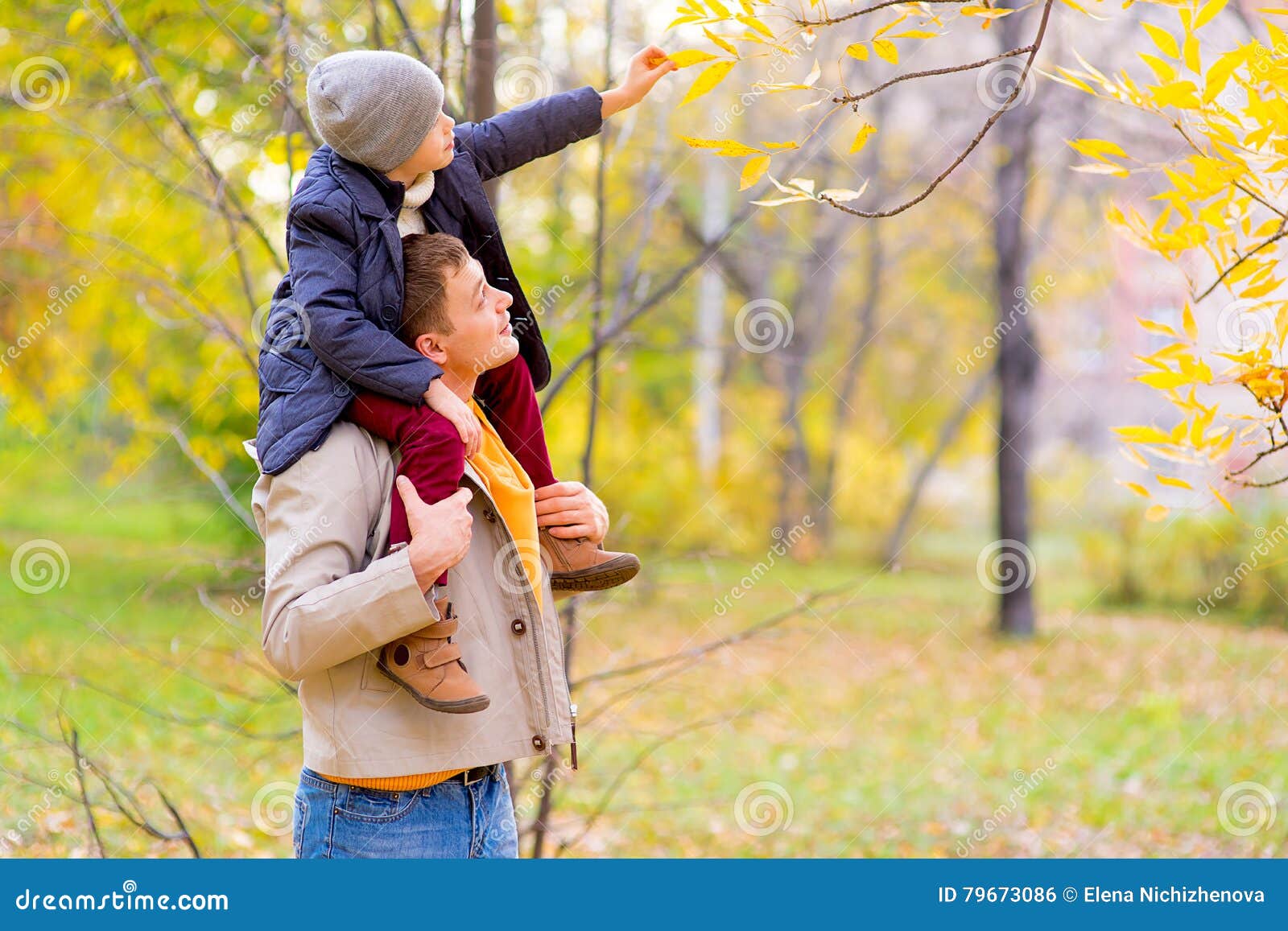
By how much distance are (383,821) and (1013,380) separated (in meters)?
8.12

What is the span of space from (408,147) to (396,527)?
0.52 metres

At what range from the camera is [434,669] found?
4.91 feet

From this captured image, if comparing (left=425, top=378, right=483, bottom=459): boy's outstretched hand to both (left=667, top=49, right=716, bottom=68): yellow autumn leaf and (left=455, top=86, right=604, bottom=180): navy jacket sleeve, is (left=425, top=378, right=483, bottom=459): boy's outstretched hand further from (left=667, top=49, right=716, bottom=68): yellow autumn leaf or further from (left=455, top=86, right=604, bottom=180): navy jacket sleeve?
(left=667, top=49, right=716, bottom=68): yellow autumn leaf

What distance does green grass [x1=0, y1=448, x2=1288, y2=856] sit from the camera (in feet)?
13.9

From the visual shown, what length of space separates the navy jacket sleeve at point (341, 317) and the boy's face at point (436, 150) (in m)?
0.14

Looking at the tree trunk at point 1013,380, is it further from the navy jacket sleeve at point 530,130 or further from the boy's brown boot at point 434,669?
the boy's brown boot at point 434,669

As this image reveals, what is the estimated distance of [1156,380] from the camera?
182 cm

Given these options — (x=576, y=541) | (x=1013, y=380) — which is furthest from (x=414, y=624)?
(x=1013, y=380)

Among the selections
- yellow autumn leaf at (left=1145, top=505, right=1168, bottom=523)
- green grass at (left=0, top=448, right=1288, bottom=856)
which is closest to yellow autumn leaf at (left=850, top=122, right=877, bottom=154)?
yellow autumn leaf at (left=1145, top=505, right=1168, bottom=523)

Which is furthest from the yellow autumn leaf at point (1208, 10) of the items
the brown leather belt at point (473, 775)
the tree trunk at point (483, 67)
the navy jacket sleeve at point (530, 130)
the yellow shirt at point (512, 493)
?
the tree trunk at point (483, 67)

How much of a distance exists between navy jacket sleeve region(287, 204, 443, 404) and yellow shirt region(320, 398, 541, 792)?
15 cm
